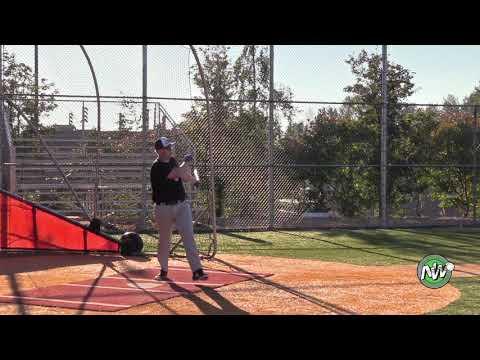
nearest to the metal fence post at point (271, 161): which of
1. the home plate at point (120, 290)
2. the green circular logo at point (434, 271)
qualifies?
the green circular logo at point (434, 271)

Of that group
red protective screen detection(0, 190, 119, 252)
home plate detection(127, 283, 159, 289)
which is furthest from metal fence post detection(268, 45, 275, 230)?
home plate detection(127, 283, 159, 289)

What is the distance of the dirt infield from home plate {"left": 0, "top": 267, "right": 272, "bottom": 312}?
0.22 metres

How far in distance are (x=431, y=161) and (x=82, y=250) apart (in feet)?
38.6

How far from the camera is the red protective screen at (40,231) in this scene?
11195 mm

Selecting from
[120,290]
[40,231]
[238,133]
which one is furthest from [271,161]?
[120,290]

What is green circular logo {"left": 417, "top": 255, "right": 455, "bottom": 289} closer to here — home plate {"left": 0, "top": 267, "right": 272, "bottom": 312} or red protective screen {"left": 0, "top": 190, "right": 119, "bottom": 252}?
home plate {"left": 0, "top": 267, "right": 272, "bottom": 312}

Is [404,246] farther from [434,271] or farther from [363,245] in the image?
[434,271]

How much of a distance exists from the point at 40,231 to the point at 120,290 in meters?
4.27

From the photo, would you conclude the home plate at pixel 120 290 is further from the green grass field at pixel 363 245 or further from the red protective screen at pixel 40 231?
the green grass field at pixel 363 245

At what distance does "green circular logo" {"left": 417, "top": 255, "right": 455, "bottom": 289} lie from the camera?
27.7ft

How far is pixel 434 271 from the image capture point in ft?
32.2

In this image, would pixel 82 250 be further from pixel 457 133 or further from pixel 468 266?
pixel 457 133
